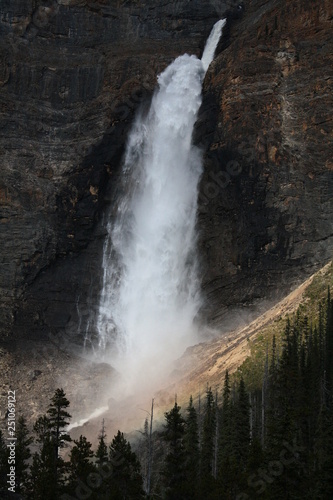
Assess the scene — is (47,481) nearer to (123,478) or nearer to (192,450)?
(123,478)

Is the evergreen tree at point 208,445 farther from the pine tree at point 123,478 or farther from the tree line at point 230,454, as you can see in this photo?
the pine tree at point 123,478

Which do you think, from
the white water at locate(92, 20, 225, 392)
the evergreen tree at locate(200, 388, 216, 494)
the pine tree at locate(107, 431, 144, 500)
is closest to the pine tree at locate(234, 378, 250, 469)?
the evergreen tree at locate(200, 388, 216, 494)

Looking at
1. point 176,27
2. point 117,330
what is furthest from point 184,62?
point 117,330

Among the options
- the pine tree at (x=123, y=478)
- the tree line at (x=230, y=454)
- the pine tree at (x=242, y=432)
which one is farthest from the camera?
the pine tree at (x=242, y=432)

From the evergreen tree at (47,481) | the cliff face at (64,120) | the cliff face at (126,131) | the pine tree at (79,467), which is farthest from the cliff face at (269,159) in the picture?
the evergreen tree at (47,481)

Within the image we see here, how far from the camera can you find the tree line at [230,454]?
3353 cm

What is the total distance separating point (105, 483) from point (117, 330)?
1707 inches

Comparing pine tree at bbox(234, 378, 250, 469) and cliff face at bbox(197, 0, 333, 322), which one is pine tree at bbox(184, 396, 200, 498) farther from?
cliff face at bbox(197, 0, 333, 322)

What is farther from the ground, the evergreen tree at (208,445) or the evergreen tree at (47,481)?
the evergreen tree at (208,445)

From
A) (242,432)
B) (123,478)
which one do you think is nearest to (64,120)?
(242,432)

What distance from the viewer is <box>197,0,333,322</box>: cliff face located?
71.7 metres

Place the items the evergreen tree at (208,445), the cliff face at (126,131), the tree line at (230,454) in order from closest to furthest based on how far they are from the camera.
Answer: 1. the tree line at (230,454)
2. the evergreen tree at (208,445)
3. the cliff face at (126,131)

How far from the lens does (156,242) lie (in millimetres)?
81438

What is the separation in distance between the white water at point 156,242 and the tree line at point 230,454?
21509 millimetres
